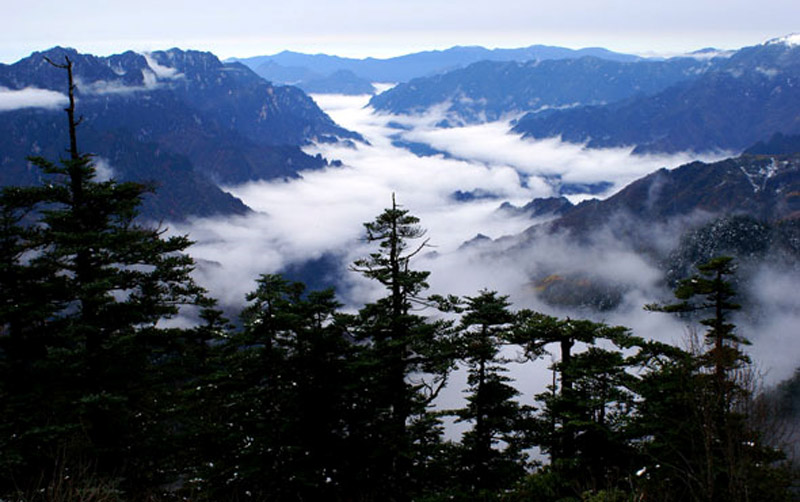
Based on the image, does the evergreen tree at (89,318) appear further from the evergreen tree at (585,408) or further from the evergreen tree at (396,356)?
the evergreen tree at (585,408)

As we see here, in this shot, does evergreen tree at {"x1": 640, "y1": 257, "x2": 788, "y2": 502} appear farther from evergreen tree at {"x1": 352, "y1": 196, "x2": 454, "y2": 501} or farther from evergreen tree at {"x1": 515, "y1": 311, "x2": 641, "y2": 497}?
evergreen tree at {"x1": 352, "y1": 196, "x2": 454, "y2": 501}

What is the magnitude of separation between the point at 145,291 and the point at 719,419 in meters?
23.2

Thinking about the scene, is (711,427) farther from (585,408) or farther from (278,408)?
(278,408)

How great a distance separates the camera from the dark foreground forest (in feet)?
62.8

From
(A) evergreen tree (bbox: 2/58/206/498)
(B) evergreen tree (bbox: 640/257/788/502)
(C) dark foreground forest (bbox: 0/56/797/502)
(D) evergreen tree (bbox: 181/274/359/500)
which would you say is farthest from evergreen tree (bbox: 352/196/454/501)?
(B) evergreen tree (bbox: 640/257/788/502)

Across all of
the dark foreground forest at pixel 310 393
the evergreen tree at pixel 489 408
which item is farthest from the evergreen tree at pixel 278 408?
the evergreen tree at pixel 489 408

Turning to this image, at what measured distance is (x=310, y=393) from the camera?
73.0ft

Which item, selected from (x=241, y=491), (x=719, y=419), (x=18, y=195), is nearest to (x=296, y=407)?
(x=241, y=491)

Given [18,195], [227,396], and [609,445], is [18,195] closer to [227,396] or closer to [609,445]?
[227,396]

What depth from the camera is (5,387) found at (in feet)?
66.1

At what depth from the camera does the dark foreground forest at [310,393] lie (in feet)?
62.8

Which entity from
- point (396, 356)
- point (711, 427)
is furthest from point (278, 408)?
point (711, 427)

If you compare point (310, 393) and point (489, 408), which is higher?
point (310, 393)

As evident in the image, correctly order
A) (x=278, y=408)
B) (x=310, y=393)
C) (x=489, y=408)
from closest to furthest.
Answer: (x=310, y=393) < (x=278, y=408) < (x=489, y=408)
